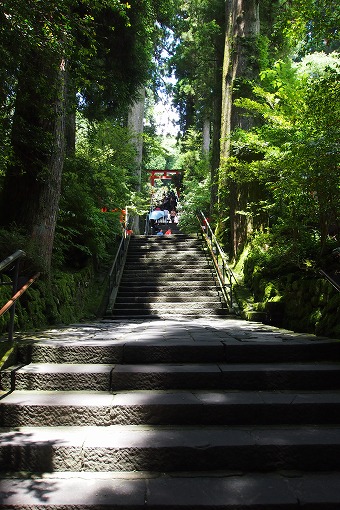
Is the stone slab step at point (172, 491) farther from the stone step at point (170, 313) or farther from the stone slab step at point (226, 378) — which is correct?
the stone step at point (170, 313)

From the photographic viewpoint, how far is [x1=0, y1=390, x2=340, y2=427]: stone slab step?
2566mm

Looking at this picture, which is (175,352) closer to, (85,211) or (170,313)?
(170,313)

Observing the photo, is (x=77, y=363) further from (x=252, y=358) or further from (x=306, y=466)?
(x=306, y=466)

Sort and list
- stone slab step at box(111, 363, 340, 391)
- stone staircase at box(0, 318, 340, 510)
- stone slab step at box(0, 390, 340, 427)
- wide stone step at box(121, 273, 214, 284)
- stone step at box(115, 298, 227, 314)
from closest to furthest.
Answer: stone staircase at box(0, 318, 340, 510)
stone slab step at box(0, 390, 340, 427)
stone slab step at box(111, 363, 340, 391)
stone step at box(115, 298, 227, 314)
wide stone step at box(121, 273, 214, 284)

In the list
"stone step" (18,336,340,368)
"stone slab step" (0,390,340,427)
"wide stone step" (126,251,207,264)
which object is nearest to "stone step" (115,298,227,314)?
"wide stone step" (126,251,207,264)

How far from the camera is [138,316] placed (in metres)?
7.67

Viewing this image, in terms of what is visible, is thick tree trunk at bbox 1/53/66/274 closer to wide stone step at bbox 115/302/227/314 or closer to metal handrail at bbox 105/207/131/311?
metal handrail at bbox 105/207/131/311

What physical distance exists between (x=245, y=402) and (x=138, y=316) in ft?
17.0

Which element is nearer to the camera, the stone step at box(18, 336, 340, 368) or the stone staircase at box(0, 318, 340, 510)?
the stone staircase at box(0, 318, 340, 510)

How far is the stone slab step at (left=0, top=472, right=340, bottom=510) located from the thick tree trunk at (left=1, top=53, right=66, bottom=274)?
12.3 feet

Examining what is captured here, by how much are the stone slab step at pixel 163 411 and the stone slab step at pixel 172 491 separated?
41 cm

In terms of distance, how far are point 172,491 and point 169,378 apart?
0.98 meters

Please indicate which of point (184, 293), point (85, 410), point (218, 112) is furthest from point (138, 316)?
point (218, 112)

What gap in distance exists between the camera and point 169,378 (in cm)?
293
